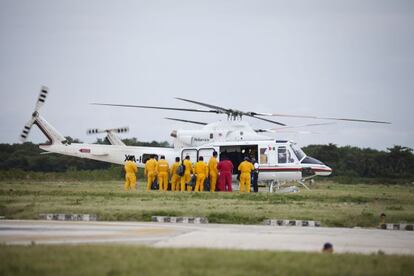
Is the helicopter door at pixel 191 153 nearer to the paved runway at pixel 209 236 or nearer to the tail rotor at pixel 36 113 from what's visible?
the tail rotor at pixel 36 113

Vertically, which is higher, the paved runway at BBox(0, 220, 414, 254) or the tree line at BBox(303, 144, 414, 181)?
the tree line at BBox(303, 144, 414, 181)

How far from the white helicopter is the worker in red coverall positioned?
1462mm

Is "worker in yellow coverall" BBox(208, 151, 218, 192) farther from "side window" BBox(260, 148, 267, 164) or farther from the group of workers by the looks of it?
"side window" BBox(260, 148, 267, 164)

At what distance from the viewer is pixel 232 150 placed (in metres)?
38.3

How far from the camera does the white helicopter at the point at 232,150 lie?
37.6 m

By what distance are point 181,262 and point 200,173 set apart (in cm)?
2311

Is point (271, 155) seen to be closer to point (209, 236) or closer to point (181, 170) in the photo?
point (181, 170)

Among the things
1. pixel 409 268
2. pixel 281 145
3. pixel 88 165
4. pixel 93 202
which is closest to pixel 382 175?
pixel 88 165

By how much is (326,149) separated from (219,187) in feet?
136

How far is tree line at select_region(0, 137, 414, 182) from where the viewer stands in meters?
70.4

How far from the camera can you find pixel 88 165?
76.1 m

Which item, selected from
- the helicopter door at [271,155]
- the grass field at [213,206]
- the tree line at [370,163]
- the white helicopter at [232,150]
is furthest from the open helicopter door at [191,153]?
the tree line at [370,163]

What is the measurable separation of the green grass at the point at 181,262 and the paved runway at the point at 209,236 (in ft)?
4.72

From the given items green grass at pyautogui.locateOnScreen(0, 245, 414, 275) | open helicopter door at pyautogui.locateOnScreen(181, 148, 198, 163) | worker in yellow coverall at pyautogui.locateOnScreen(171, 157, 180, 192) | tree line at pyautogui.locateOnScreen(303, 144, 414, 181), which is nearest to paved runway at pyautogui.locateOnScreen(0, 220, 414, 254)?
green grass at pyautogui.locateOnScreen(0, 245, 414, 275)
